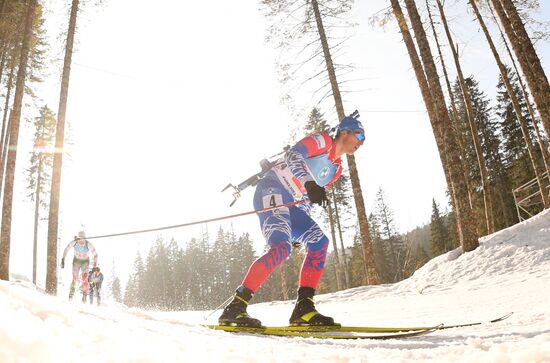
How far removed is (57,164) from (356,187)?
29.4 feet

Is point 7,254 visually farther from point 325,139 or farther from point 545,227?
point 545,227

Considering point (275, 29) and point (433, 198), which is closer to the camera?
point (275, 29)

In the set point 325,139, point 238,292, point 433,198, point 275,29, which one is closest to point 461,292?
point 325,139

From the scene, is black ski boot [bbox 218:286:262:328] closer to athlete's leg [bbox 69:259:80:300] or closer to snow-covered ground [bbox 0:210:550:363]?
snow-covered ground [bbox 0:210:550:363]

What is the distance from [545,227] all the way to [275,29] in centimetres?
1020

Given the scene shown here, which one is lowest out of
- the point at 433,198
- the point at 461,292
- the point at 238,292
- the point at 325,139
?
the point at 461,292

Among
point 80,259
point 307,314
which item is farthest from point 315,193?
point 80,259

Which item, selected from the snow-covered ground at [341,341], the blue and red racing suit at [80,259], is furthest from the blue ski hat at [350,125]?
the blue and red racing suit at [80,259]

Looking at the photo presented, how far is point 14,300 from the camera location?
3.84 feet

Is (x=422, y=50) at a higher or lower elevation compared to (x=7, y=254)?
higher

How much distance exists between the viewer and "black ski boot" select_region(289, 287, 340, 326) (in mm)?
3293

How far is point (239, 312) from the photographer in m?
3.27

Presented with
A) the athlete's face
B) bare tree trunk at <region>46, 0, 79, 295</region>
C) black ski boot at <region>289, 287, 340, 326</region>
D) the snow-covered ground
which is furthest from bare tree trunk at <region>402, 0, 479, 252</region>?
bare tree trunk at <region>46, 0, 79, 295</region>

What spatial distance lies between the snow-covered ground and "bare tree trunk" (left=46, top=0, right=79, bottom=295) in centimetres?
804
